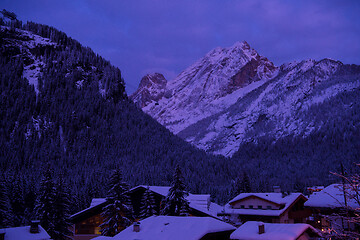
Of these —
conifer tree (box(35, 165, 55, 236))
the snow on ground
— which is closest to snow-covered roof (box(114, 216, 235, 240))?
conifer tree (box(35, 165, 55, 236))

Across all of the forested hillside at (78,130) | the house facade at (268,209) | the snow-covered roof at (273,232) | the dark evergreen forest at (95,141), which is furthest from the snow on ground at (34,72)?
the snow-covered roof at (273,232)

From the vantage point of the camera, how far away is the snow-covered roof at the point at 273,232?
26.1 meters

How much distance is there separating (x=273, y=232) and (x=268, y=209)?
21.6 m

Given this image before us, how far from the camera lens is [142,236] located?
28.9m

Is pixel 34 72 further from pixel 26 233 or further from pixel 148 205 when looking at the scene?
pixel 26 233

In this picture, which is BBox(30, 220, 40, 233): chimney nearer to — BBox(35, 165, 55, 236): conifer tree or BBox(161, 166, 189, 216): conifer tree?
BBox(35, 165, 55, 236): conifer tree

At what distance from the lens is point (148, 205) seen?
4506 cm

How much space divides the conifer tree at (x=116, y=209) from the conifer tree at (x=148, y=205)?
307cm

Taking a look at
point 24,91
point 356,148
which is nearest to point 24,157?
point 24,91

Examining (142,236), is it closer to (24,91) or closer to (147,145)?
(147,145)

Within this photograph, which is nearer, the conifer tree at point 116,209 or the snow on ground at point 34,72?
the conifer tree at point 116,209

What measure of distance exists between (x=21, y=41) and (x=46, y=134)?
2928 inches

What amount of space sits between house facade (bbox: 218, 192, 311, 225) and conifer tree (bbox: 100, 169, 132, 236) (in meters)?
14.1

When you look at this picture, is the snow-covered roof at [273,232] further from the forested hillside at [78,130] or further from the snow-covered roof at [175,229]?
the forested hillside at [78,130]
